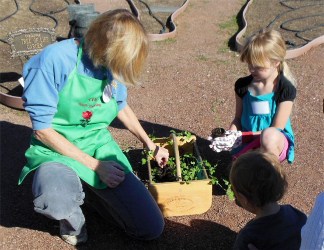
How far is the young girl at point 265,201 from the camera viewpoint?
2268 millimetres

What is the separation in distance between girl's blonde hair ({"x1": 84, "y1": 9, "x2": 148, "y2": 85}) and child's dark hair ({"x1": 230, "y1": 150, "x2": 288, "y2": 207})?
95 centimetres

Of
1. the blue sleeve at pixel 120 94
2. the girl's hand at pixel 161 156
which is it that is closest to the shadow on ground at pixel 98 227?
the girl's hand at pixel 161 156

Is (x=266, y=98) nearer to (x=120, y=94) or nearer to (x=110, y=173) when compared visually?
(x=120, y=94)

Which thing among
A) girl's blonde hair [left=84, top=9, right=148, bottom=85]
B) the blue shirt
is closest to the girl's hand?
girl's blonde hair [left=84, top=9, right=148, bottom=85]

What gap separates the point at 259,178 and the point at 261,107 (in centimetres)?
143

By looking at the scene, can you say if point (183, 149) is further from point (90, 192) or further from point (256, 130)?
point (90, 192)

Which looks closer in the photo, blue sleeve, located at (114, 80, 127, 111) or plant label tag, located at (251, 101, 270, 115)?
blue sleeve, located at (114, 80, 127, 111)

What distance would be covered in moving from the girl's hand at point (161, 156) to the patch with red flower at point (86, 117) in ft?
1.94

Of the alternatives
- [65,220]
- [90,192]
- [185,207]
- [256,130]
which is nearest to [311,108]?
[256,130]

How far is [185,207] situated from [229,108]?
5.78 feet

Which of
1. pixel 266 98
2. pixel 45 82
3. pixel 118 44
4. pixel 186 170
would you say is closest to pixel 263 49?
pixel 266 98

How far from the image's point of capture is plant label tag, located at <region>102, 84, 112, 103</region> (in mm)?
3096

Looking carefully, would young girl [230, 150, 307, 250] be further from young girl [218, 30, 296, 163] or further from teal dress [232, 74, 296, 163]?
teal dress [232, 74, 296, 163]

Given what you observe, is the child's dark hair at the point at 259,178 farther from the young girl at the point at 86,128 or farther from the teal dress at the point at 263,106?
the teal dress at the point at 263,106
